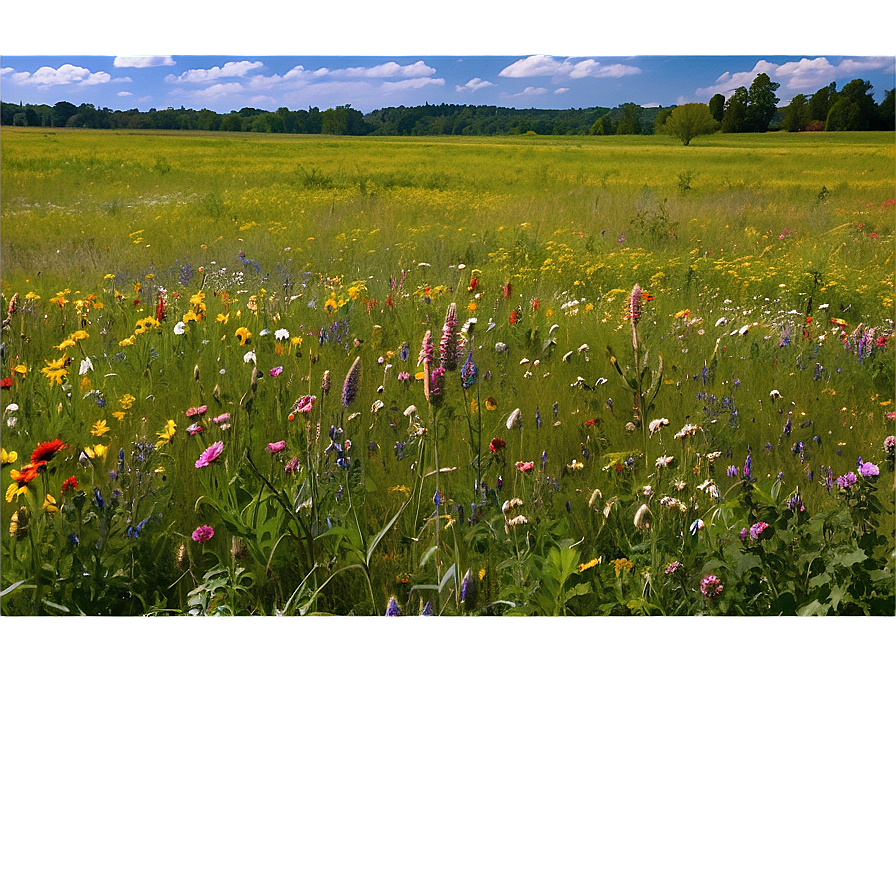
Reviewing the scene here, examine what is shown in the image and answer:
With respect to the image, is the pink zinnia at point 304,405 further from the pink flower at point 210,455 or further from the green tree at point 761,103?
the green tree at point 761,103

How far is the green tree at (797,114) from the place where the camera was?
115 inches

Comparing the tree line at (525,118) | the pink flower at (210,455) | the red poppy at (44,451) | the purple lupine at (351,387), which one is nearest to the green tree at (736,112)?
the tree line at (525,118)

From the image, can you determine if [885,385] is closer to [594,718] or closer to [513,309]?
[513,309]

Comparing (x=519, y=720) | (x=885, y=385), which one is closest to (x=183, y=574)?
(x=519, y=720)

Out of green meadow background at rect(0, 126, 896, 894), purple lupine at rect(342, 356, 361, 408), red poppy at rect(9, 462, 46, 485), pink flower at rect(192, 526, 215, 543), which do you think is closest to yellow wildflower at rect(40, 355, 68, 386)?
green meadow background at rect(0, 126, 896, 894)

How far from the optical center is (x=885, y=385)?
9.34 feet

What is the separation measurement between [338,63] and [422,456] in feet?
4.38

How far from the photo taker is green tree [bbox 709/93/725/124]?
288cm

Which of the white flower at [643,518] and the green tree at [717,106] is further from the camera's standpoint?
the green tree at [717,106]

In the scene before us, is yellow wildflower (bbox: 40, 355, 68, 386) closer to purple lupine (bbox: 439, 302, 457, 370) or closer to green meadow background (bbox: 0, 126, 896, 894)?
green meadow background (bbox: 0, 126, 896, 894)

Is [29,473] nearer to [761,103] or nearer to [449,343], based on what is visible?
[449,343]

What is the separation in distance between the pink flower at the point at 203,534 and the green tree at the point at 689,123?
2038 millimetres

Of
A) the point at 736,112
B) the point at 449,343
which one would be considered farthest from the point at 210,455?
the point at 736,112

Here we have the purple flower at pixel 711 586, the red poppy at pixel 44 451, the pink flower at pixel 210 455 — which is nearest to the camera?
the red poppy at pixel 44 451
